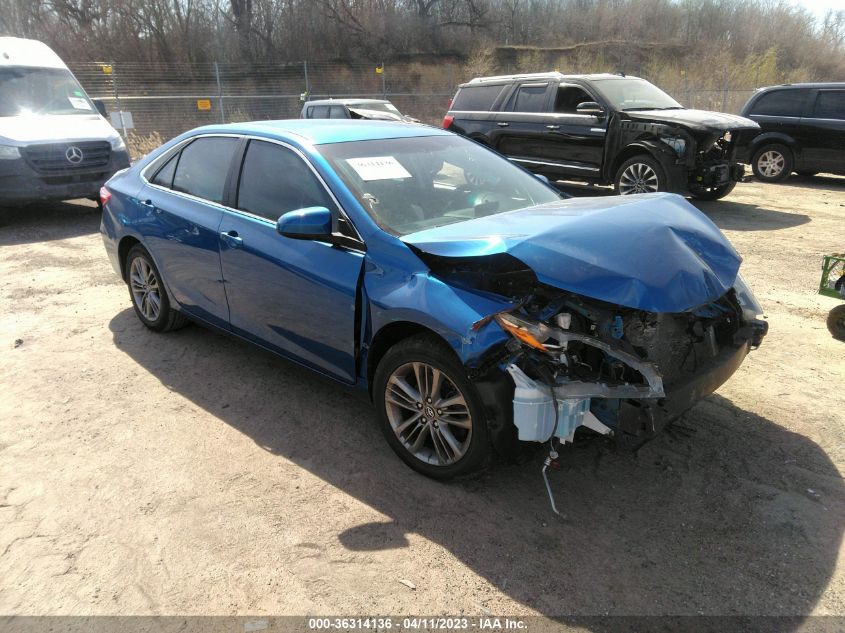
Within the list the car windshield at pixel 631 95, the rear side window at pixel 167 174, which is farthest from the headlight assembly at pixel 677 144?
the rear side window at pixel 167 174

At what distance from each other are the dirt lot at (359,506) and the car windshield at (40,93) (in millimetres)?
6491

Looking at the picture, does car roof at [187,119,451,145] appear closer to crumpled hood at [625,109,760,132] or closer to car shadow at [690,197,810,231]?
crumpled hood at [625,109,760,132]

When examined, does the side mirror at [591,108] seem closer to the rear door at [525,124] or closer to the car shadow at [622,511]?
the rear door at [525,124]

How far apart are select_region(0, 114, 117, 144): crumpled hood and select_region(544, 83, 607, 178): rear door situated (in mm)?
7089

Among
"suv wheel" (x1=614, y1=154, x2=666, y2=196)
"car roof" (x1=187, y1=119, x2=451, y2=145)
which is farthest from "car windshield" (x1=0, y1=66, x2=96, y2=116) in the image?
"suv wheel" (x1=614, y1=154, x2=666, y2=196)

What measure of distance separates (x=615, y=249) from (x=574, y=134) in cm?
783

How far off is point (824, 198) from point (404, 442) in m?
10.9

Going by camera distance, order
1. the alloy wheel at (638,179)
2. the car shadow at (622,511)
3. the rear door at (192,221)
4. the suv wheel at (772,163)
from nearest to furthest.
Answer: the car shadow at (622,511) → the rear door at (192,221) → the alloy wheel at (638,179) → the suv wheel at (772,163)

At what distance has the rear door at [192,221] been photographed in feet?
13.9

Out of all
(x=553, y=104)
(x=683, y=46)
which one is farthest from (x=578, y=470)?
(x=683, y=46)

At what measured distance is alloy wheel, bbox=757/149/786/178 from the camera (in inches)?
484

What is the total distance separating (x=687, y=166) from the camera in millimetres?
9023

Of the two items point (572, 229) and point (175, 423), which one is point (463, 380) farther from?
point (175, 423)

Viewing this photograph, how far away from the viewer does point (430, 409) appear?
3107 millimetres
